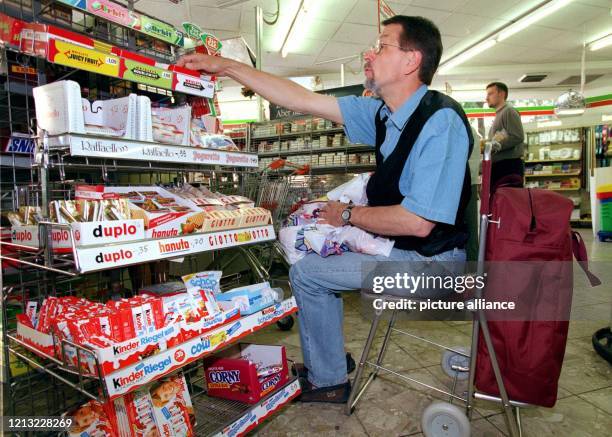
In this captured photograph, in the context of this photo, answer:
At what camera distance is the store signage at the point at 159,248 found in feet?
3.71

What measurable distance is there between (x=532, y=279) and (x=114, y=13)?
184 cm

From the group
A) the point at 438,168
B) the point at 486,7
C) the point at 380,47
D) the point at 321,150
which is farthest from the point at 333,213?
the point at 486,7

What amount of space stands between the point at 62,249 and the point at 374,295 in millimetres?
1163

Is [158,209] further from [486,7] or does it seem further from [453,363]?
[486,7]

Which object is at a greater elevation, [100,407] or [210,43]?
[210,43]

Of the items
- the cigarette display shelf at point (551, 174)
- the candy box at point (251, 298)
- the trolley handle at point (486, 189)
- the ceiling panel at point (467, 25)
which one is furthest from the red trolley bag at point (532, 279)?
the cigarette display shelf at point (551, 174)

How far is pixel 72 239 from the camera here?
109 cm

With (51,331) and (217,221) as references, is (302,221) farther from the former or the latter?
(51,331)

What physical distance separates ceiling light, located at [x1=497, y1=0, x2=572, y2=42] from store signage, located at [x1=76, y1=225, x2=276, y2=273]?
7.99 m

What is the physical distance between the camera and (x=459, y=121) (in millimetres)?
1605

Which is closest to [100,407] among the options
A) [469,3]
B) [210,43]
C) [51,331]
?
[51,331]

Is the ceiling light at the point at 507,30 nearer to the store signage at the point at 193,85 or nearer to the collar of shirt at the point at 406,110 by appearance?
the collar of shirt at the point at 406,110

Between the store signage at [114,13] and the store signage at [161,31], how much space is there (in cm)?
4

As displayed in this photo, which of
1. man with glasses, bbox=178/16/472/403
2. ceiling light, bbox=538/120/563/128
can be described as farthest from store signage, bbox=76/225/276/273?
ceiling light, bbox=538/120/563/128
